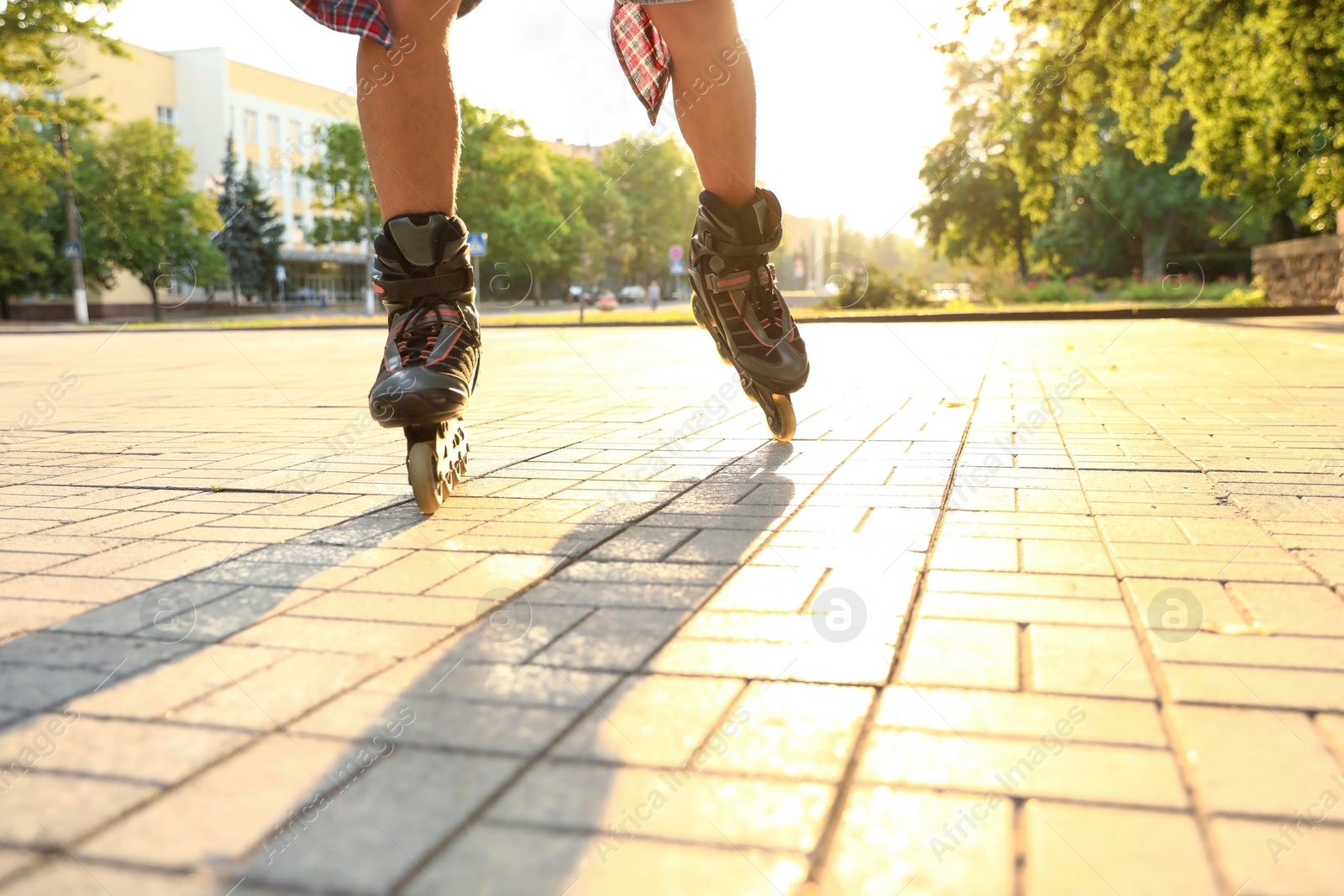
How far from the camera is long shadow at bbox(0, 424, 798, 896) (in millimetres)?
1097

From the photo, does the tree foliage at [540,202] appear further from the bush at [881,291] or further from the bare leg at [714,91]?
the bare leg at [714,91]

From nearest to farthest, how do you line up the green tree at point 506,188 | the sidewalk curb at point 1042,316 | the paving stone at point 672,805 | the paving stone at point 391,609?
the paving stone at point 672,805 < the paving stone at point 391,609 < the sidewalk curb at point 1042,316 < the green tree at point 506,188

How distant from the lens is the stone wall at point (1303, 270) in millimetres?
17672

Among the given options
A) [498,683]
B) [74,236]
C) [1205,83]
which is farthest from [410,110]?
[74,236]

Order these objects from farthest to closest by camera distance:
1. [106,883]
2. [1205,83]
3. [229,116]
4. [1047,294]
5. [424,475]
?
[229,116]
[1047,294]
[1205,83]
[424,475]
[106,883]

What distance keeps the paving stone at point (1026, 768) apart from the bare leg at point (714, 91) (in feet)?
7.53

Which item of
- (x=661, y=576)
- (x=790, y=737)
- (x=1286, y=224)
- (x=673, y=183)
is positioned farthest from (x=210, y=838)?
(x=673, y=183)

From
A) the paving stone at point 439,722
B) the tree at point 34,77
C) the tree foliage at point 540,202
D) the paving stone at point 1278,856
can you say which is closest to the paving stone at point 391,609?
the paving stone at point 439,722

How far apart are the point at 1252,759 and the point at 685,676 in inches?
27.5

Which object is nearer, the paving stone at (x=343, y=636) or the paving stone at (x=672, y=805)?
the paving stone at (x=672, y=805)

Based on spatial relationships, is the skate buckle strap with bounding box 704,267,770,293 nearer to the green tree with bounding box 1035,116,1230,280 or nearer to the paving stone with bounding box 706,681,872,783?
the paving stone with bounding box 706,681,872,783

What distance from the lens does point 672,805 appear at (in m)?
1.21

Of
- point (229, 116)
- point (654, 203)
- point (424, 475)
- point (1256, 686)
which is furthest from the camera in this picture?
point (654, 203)

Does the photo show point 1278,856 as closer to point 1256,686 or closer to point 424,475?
point 1256,686
